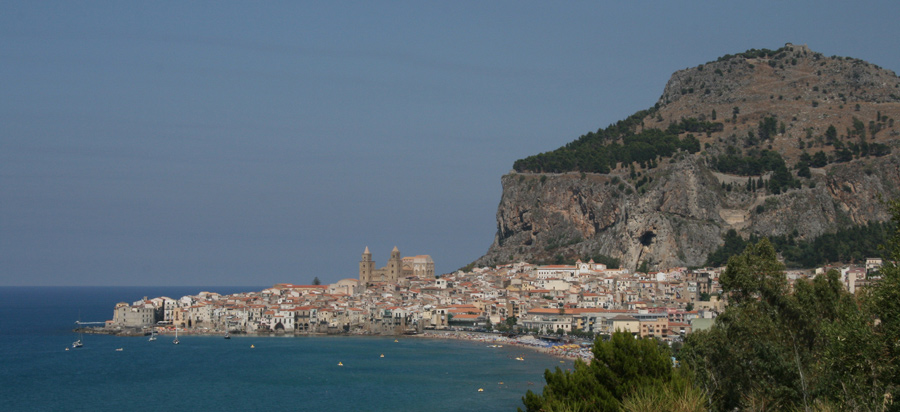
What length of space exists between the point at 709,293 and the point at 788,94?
4881 cm

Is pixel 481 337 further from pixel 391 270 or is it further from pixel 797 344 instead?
pixel 797 344

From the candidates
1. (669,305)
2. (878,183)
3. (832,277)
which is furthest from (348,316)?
(832,277)

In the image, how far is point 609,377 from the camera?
18703 millimetres

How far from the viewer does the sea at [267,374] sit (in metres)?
43.4

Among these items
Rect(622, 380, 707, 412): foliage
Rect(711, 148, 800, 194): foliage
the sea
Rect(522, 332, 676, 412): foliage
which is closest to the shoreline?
the sea

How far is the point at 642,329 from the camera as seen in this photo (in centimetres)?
6384

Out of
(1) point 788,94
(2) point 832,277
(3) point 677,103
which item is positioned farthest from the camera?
(3) point 677,103

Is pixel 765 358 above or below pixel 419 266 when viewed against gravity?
below

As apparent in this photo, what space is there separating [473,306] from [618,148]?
3437cm

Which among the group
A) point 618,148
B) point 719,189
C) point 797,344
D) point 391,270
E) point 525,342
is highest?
point 618,148

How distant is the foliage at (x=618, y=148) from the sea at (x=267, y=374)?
4087 centimetres

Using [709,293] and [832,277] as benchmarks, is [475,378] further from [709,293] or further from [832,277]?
[709,293]

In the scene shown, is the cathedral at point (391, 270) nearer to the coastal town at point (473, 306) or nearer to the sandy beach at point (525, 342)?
the coastal town at point (473, 306)

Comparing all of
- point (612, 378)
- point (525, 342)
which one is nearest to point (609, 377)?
point (612, 378)
